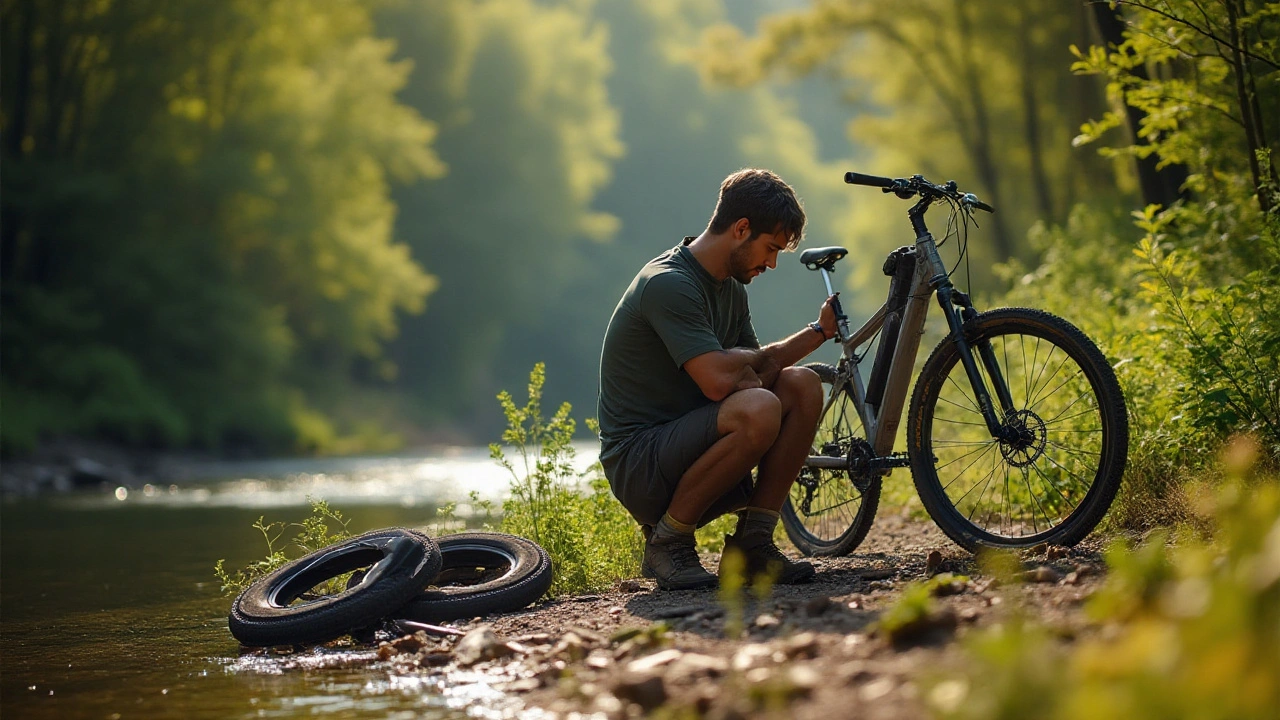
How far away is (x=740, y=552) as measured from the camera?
5.21 metres

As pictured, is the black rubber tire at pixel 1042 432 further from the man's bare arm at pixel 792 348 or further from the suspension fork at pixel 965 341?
the man's bare arm at pixel 792 348

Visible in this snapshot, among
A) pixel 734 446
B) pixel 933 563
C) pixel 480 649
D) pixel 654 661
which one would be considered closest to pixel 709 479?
pixel 734 446

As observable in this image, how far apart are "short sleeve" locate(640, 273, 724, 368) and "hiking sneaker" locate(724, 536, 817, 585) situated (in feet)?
2.67

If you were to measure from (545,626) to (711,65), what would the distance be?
69.8 ft

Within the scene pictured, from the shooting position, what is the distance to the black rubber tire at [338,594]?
15.4 ft

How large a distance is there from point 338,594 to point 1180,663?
3642 millimetres

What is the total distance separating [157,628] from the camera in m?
5.45

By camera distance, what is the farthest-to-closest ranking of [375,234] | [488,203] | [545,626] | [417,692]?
[488,203], [375,234], [545,626], [417,692]

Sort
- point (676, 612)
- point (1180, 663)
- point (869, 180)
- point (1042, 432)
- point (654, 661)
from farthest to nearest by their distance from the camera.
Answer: point (869, 180) → point (1042, 432) → point (676, 612) → point (654, 661) → point (1180, 663)

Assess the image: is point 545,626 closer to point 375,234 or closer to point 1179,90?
point 1179,90

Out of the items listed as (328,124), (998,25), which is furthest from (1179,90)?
(328,124)

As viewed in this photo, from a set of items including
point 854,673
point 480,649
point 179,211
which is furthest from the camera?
point 179,211

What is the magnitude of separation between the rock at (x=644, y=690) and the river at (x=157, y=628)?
0.43 m

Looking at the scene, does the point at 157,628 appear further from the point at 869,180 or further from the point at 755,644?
the point at 869,180
